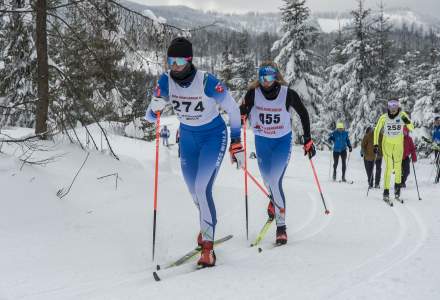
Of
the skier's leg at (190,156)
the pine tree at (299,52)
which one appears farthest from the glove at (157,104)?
the pine tree at (299,52)

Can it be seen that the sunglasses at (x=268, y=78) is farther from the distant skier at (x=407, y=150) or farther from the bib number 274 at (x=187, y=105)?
the distant skier at (x=407, y=150)

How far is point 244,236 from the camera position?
251 inches

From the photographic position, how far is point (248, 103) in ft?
19.9

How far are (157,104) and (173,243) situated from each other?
2.09 m

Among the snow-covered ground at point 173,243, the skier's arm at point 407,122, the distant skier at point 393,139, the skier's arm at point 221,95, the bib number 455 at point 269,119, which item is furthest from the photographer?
the distant skier at point 393,139

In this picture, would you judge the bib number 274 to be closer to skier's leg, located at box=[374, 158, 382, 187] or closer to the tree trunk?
the tree trunk

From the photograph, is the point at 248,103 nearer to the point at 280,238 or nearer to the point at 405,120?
the point at 280,238

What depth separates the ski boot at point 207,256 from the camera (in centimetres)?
484

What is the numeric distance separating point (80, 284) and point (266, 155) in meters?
3.08

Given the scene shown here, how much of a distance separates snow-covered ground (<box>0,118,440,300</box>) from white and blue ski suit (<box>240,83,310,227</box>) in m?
0.84

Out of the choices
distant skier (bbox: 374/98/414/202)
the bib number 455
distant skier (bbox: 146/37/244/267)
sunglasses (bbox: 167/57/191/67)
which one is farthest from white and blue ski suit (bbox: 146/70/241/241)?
distant skier (bbox: 374/98/414/202)

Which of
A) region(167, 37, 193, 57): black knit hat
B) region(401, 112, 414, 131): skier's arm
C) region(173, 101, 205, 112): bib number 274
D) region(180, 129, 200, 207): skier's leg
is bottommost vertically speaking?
region(180, 129, 200, 207): skier's leg

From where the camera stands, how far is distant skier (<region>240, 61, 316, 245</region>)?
580cm

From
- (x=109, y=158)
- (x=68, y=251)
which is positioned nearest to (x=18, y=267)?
(x=68, y=251)
